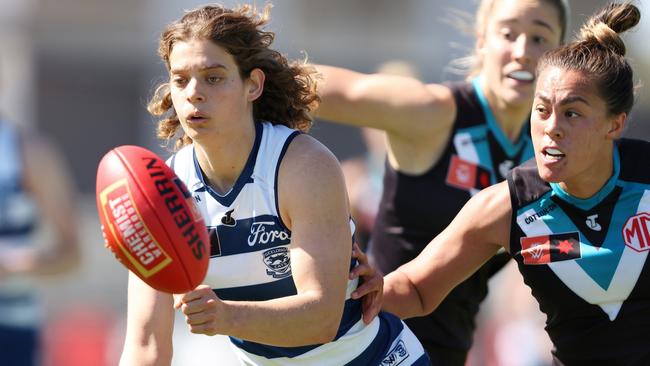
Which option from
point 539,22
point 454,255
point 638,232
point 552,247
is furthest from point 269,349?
point 539,22

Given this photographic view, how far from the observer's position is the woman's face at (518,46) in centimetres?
470

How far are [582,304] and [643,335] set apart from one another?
0.20 meters

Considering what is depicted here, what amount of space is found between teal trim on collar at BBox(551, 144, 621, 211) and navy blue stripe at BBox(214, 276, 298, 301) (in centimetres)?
86

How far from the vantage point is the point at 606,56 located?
12.0 ft

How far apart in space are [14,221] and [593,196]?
3.30 m

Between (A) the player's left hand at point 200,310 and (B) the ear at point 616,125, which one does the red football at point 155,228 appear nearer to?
(A) the player's left hand at point 200,310

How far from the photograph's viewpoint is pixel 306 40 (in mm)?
18500

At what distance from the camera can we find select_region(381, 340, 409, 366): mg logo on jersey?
12.4 feet

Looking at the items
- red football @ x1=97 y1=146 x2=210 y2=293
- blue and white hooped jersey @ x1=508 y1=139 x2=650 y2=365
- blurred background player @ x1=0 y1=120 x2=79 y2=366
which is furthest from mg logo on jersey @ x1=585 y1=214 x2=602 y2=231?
blurred background player @ x1=0 y1=120 x2=79 y2=366

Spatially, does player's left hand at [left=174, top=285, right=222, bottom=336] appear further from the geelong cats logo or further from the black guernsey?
the black guernsey

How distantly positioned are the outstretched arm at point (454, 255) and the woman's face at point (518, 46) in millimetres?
922

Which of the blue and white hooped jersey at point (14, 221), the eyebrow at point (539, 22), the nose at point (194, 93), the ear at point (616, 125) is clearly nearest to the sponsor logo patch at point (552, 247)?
the ear at point (616, 125)

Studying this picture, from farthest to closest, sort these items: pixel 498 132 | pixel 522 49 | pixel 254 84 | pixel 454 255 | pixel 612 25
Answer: pixel 498 132 < pixel 522 49 < pixel 454 255 < pixel 612 25 < pixel 254 84

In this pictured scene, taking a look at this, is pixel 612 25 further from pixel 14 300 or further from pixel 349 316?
pixel 14 300
